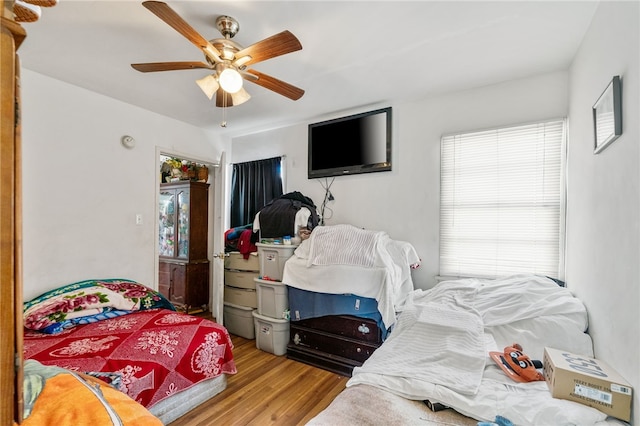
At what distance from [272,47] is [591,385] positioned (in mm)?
2079

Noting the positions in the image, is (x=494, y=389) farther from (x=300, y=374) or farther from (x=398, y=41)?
(x=398, y=41)

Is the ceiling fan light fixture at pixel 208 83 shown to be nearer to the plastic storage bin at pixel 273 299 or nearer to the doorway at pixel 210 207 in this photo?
the doorway at pixel 210 207

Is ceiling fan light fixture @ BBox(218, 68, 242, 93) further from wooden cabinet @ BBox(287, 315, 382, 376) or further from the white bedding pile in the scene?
wooden cabinet @ BBox(287, 315, 382, 376)

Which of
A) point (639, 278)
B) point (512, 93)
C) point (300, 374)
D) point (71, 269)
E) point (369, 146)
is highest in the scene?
point (512, 93)

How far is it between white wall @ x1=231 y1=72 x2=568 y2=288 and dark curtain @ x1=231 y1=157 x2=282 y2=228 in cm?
61

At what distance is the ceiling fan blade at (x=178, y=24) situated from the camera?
1.23 m

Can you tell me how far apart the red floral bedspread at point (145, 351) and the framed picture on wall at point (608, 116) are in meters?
2.68

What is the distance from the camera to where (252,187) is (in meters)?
3.89

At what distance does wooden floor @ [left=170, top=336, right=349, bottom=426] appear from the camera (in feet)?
6.40

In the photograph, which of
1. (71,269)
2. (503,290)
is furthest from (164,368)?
(503,290)

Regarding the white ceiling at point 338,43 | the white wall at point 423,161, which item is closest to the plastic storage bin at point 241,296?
the white wall at point 423,161

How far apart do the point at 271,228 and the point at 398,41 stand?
6.67 feet

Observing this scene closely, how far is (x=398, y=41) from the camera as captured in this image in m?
1.90

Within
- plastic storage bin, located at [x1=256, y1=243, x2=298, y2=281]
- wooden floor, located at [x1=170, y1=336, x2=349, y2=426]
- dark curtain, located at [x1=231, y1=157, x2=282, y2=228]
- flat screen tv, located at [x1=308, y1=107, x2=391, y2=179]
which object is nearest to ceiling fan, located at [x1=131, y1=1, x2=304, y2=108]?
flat screen tv, located at [x1=308, y1=107, x2=391, y2=179]
